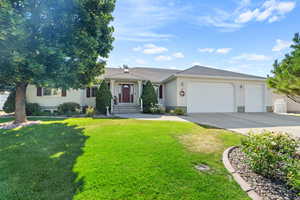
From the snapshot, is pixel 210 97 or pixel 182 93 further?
pixel 210 97

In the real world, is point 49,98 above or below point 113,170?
above

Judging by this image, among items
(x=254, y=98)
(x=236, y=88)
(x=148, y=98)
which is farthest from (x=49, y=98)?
(x=254, y=98)

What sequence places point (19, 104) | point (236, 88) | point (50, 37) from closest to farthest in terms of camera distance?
point (50, 37) < point (19, 104) < point (236, 88)

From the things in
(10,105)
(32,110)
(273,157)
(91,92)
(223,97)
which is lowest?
(273,157)

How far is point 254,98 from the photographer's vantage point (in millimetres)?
14328

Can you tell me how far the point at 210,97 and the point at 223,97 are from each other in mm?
1358

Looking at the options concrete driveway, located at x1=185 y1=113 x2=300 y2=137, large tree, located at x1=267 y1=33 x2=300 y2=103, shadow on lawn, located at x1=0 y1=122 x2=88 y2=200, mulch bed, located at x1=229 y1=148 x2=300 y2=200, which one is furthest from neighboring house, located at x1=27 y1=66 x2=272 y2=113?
mulch bed, located at x1=229 y1=148 x2=300 y2=200

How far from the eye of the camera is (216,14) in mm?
8500

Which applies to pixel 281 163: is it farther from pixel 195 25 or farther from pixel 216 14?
pixel 195 25

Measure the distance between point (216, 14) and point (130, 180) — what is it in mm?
9679

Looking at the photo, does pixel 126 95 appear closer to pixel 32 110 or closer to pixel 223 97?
pixel 32 110

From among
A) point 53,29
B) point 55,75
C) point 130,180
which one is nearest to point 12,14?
point 53,29

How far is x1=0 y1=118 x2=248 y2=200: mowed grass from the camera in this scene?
2381mm

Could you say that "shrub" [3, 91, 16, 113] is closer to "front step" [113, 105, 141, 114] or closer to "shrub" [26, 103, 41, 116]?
"shrub" [26, 103, 41, 116]
